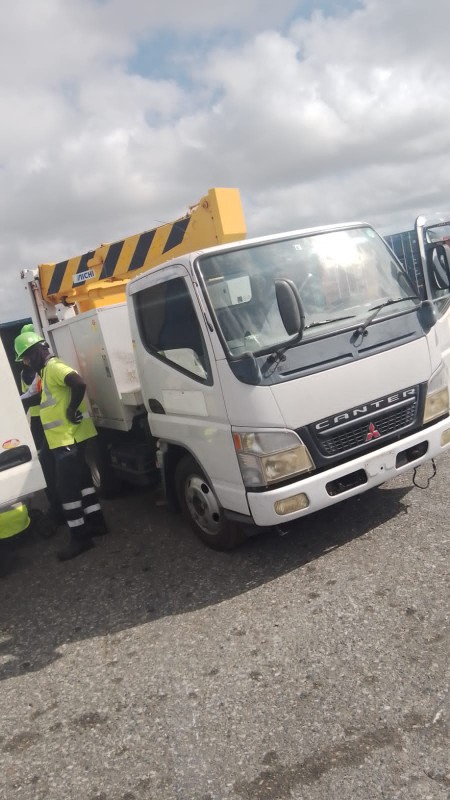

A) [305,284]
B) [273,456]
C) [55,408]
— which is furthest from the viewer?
[55,408]

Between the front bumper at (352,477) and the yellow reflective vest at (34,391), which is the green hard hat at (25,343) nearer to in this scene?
the yellow reflective vest at (34,391)

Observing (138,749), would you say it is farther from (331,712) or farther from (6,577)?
(6,577)

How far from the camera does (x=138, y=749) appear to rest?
9.34ft

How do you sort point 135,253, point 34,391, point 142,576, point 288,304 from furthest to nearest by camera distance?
point 34,391 < point 135,253 < point 142,576 < point 288,304

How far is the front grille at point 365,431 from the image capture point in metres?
4.01

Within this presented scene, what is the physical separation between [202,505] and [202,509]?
41mm

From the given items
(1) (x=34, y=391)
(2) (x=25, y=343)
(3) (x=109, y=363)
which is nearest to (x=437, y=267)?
(3) (x=109, y=363)

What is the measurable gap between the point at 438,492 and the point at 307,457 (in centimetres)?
152

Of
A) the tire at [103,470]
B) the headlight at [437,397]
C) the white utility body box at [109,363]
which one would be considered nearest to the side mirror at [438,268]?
the headlight at [437,397]

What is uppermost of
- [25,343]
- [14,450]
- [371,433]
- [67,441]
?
[25,343]

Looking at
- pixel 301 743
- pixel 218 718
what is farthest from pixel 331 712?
pixel 218 718

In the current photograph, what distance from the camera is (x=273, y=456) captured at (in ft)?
12.7

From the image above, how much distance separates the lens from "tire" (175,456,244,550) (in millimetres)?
4500

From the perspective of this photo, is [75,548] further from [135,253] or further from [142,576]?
[135,253]
